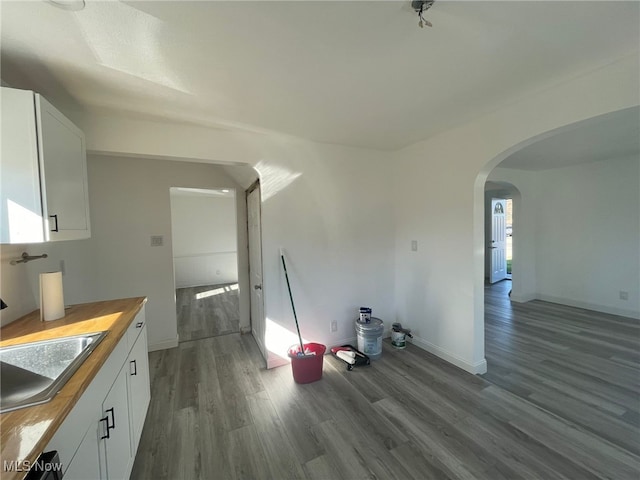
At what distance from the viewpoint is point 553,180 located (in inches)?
191

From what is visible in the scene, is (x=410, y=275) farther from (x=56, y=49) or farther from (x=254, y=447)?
(x=56, y=49)

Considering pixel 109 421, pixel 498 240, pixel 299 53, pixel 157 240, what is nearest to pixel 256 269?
pixel 157 240

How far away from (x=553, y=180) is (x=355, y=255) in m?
4.34

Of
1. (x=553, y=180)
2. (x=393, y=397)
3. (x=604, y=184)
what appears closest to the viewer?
(x=393, y=397)

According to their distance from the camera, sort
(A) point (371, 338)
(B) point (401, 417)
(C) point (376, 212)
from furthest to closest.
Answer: (C) point (376, 212), (A) point (371, 338), (B) point (401, 417)

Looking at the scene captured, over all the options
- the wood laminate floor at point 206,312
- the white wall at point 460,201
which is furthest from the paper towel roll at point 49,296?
the white wall at point 460,201

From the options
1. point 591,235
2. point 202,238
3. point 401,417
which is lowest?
point 401,417

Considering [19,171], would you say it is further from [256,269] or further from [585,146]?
[585,146]

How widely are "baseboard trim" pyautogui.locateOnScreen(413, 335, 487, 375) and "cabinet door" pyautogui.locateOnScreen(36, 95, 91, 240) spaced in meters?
3.36

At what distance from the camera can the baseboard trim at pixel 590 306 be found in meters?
4.04

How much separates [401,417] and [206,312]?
12.5 ft

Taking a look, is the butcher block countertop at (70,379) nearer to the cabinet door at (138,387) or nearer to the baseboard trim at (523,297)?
the cabinet door at (138,387)

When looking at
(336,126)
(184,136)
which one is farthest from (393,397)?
(184,136)

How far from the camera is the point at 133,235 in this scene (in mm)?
3115
